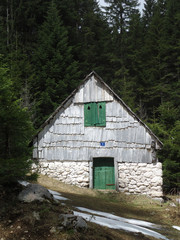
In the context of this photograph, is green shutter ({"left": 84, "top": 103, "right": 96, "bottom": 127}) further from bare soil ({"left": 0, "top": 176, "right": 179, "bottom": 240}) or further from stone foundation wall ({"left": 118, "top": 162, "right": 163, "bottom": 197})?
bare soil ({"left": 0, "top": 176, "right": 179, "bottom": 240})

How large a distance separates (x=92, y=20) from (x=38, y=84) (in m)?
13.8

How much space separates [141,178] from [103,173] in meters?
1.99

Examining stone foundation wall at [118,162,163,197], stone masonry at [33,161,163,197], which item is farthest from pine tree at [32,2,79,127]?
stone foundation wall at [118,162,163,197]

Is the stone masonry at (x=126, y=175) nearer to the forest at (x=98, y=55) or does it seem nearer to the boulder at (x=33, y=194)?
the forest at (x=98, y=55)

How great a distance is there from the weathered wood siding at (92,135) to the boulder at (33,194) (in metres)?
6.71

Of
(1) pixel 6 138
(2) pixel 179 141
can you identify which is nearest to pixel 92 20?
(2) pixel 179 141

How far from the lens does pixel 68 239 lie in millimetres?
3797

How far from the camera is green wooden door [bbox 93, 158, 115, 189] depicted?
40.4 feet

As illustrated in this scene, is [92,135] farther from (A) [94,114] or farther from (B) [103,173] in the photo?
(B) [103,173]

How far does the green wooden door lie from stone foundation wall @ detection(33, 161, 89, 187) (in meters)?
0.51

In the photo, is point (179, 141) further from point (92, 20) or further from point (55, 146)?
point (92, 20)

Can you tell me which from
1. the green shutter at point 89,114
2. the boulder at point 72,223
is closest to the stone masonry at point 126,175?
the green shutter at point 89,114

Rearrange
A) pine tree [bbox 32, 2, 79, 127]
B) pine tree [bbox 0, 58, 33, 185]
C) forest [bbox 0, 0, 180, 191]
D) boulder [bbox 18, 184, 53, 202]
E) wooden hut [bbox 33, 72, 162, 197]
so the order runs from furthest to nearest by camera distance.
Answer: pine tree [bbox 32, 2, 79, 127] → forest [bbox 0, 0, 180, 191] → wooden hut [bbox 33, 72, 162, 197] → boulder [bbox 18, 184, 53, 202] → pine tree [bbox 0, 58, 33, 185]

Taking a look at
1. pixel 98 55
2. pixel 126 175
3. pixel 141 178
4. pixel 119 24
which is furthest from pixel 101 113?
pixel 119 24
